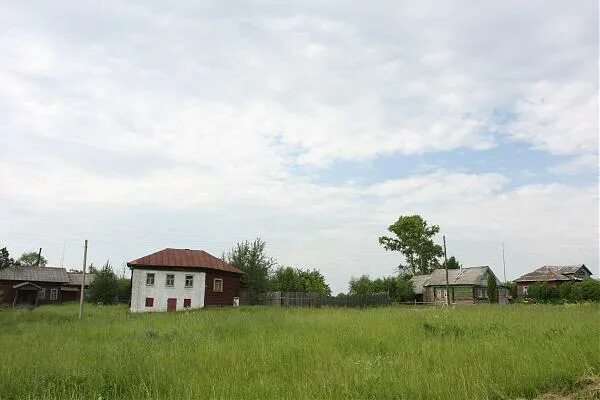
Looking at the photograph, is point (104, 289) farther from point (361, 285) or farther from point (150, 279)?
point (361, 285)

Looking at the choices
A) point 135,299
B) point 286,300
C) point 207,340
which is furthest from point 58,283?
point 207,340

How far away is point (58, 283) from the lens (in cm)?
6088

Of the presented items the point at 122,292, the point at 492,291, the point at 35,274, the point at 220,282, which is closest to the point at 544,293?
the point at 492,291

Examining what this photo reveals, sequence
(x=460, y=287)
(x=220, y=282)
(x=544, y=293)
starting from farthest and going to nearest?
(x=460, y=287)
(x=544, y=293)
(x=220, y=282)

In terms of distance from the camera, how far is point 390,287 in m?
63.8

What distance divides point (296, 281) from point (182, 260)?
681 inches

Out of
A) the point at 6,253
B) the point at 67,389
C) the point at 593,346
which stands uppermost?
the point at 6,253

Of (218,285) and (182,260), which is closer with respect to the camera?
(182,260)

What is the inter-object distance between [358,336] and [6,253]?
62.4 metres

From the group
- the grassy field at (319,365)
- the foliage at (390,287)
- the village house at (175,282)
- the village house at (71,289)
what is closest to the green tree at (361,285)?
the foliage at (390,287)

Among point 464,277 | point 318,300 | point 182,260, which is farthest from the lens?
point 464,277

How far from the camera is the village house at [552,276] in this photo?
59719mm

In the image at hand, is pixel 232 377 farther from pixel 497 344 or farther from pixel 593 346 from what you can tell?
pixel 593 346

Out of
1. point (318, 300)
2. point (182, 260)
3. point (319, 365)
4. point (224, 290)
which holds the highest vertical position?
point (182, 260)
